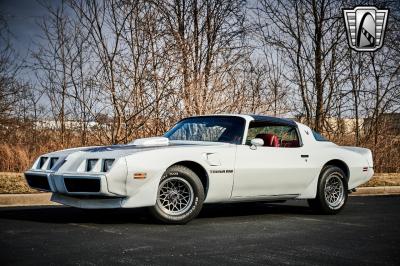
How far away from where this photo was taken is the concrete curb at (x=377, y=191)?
39.6ft

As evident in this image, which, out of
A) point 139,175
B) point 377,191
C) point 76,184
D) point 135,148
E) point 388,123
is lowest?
point 377,191

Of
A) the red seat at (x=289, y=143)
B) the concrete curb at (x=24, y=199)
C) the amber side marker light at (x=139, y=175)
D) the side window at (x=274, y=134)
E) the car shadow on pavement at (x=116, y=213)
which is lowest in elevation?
the car shadow on pavement at (x=116, y=213)

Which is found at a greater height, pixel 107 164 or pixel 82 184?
pixel 107 164

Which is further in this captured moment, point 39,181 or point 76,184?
point 39,181

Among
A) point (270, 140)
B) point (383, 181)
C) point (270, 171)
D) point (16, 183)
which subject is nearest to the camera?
point (270, 171)

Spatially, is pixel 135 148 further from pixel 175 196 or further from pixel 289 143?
pixel 289 143

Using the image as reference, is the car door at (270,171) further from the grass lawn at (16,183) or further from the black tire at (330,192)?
the grass lawn at (16,183)

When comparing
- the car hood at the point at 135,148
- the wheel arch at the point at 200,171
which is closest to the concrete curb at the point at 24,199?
the car hood at the point at 135,148

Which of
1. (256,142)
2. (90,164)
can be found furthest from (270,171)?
(90,164)

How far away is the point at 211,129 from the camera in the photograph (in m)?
7.52

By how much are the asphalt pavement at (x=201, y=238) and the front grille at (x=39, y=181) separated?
432mm

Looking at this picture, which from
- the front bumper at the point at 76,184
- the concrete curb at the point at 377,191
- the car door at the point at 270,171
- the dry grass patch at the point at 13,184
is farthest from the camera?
the concrete curb at the point at 377,191

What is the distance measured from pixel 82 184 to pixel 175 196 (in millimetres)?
1167

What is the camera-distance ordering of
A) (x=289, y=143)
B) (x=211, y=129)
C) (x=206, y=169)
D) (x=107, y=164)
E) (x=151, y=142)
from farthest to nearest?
(x=289, y=143) → (x=211, y=129) → (x=151, y=142) → (x=206, y=169) → (x=107, y=164)
